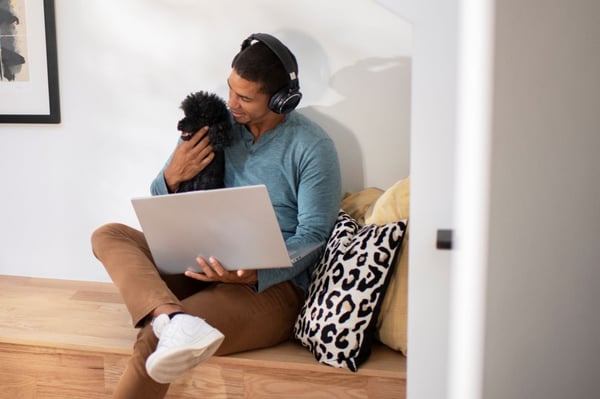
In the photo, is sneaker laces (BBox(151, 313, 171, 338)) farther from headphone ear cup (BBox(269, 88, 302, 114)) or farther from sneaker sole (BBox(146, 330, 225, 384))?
headphone ear cup (BBox(269, 88, 302, 114))

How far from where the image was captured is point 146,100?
2.25m

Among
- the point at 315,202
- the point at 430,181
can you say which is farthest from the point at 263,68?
the point at 430,181

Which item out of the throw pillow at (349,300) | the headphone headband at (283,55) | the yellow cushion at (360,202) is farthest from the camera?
the yellow cushion at (360,202)

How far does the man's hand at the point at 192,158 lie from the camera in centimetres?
185

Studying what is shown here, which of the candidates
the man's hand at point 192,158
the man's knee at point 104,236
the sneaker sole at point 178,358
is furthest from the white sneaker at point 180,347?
the man's hand at point 192,158

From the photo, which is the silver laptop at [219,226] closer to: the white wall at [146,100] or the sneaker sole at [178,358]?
the sneaker sole at [178,358]

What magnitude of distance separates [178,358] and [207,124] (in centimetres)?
75

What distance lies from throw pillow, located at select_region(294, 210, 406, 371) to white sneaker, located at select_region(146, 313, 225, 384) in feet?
1.01

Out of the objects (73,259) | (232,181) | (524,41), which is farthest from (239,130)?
(524,41)

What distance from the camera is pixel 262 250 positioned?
1.56m

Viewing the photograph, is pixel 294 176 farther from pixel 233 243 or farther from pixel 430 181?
pixel 430 181

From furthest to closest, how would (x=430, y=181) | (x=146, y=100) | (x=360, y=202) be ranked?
1. (x=146, y=100)
2. (x=360, y=202)
3. (x=430, y=181)

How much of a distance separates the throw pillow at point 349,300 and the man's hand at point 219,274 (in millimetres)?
175

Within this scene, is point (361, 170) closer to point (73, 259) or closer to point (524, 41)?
point (73, 259)
